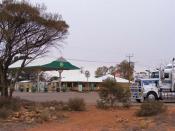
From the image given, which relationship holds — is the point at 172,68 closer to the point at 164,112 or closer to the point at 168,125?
the point at 164,112

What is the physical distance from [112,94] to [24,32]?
23.2 ft

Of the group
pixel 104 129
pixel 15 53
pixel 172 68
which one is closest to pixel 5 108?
pixel 15 53

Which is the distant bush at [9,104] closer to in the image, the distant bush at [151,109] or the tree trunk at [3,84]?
the tree trunk at [3,84]

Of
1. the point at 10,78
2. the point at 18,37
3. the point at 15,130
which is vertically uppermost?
the point at 18,37

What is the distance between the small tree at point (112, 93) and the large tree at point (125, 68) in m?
101

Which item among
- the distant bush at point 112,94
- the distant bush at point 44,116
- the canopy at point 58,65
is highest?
the canopy at point 58,65

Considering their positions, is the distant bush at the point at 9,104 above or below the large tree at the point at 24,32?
below

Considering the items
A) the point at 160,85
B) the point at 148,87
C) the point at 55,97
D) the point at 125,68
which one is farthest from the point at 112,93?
the point at 125,68

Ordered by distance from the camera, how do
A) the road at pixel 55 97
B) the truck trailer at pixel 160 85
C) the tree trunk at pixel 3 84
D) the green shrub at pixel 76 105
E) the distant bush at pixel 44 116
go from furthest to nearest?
the truck trailer at pixel 160 85 < the road at pixel 55 97 < the tree trunk at pixel 3 84 < the green shrub at pixel 76 105 < the distant bush at pixel 44 116

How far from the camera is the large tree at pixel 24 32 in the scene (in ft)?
98.9

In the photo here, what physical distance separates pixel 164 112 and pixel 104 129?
6.24m

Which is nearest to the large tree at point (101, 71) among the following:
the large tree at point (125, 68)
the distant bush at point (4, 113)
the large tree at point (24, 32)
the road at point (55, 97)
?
the large tree at point (125, 68)

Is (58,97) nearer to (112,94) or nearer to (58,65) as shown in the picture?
(58,65)

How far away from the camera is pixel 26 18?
1205 inches
